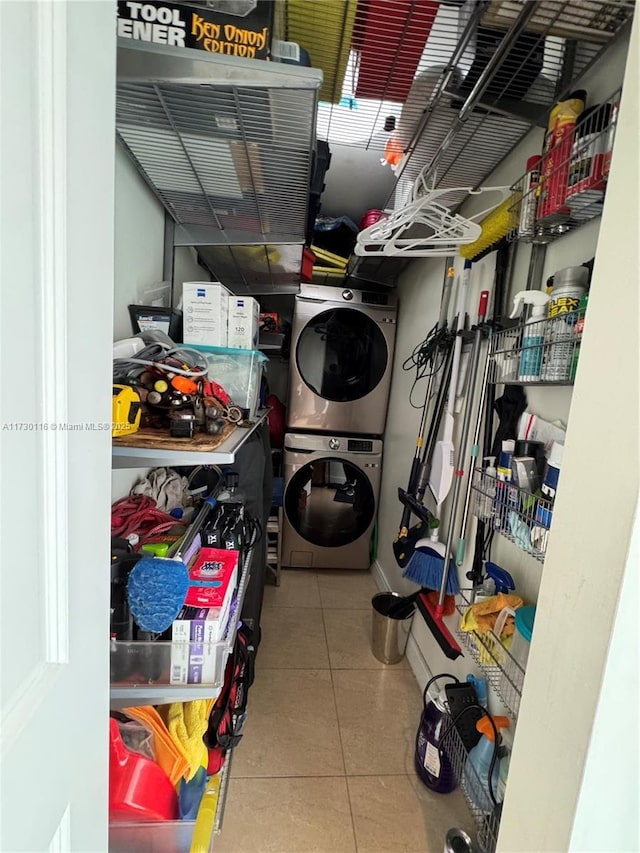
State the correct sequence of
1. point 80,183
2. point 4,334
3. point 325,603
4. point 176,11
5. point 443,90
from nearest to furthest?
point 4,334 → point 80,183 → point 176,11 → point 443,90 → point 325,603

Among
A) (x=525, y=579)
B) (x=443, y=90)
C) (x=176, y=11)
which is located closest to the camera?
(x=176, y=11)

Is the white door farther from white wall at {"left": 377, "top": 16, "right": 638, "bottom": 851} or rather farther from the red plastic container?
white wall at {"left": 377, "top": 16, "right": 638, "bottom": 851}

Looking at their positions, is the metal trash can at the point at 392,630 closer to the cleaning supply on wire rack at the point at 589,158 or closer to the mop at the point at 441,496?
the mop at the point at 441,496

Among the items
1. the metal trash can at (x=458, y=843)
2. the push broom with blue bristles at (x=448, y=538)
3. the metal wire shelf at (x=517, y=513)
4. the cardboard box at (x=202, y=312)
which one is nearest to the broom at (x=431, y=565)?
the push broom with blue bristles at (x=448, y=538)

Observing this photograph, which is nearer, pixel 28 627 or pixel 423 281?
pixel 28 627

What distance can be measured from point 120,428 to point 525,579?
1.17 m

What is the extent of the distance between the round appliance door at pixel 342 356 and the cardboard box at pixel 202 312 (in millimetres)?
1537

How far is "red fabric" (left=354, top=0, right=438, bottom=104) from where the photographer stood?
868 mm

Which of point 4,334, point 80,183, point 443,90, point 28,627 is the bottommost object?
Result: point 28,627

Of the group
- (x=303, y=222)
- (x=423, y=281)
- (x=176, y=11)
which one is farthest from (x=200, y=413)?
(x=423, y=281)

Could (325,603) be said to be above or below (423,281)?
below

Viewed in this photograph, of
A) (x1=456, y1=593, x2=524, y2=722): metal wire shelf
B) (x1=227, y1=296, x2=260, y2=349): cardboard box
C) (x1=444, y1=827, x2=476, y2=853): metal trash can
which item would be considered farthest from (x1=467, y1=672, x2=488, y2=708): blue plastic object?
(x1=227, y1=296, x2=260, y2=349): cardboard box

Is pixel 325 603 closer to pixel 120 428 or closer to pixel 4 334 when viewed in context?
pixel 120 428

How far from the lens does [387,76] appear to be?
1.08 meters
